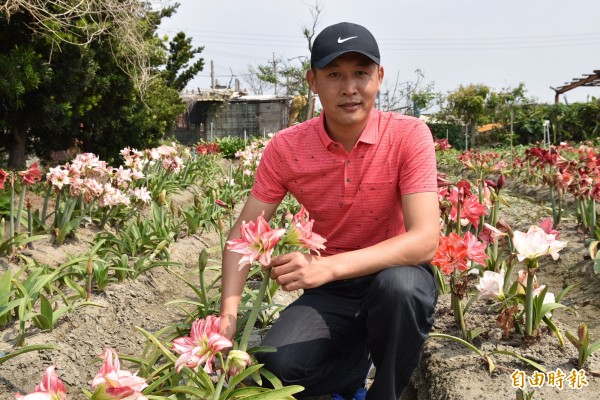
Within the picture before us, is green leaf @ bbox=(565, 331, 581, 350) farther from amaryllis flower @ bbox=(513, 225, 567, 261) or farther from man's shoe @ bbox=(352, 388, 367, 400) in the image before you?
man's shoe @ bbox=(352, 388, 367, 400)

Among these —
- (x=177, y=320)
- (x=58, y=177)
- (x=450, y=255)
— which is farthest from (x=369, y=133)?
(x=58, y=177)

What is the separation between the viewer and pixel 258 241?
5.70ft

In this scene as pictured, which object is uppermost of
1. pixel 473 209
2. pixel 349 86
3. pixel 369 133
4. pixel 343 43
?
pixel 343 43

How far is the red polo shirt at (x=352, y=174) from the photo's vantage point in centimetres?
236

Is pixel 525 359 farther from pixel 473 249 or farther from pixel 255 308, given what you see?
pixel 255 308

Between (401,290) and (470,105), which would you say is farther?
(470,105)

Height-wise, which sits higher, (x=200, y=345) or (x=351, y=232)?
(x=351, y=232)

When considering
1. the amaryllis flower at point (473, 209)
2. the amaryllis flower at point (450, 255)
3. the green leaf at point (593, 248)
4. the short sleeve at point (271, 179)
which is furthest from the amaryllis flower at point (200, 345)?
the green leaf at point (593, 248)

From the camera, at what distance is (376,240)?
2.49 m

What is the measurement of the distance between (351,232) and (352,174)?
0.25 meters

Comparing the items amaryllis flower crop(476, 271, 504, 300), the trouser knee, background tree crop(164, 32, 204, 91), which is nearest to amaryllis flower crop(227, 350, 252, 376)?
the trouser knee

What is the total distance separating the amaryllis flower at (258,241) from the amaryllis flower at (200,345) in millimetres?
213

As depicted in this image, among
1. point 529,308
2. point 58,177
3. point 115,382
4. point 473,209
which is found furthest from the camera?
point 58,177

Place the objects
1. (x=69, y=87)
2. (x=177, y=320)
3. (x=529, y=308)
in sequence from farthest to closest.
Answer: (x=69, y=87) < (x=177, y=320) < (x=529, y=308)
